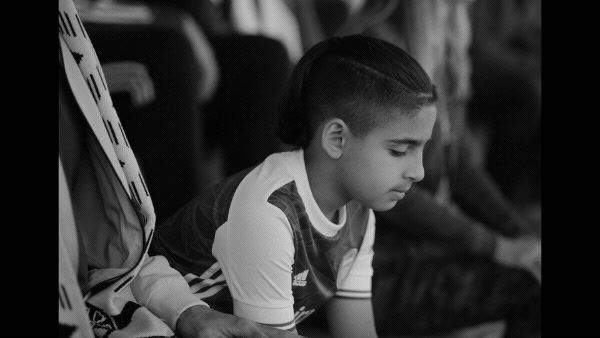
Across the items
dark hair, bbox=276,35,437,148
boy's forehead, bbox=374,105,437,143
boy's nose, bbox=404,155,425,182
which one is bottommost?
boy's nose, bbox=404,155,425,182

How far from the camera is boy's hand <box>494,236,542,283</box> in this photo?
1.48m

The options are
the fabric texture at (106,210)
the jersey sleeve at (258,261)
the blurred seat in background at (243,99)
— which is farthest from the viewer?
the blurred seat in background at (243,99)

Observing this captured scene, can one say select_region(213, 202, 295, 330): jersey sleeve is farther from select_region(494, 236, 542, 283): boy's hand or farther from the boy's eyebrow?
select_region(494, 236, 542, 283): boy's hand

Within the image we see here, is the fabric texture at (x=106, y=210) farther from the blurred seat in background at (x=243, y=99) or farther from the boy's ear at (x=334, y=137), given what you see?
the blurred seat in background at (x=243, y=99)

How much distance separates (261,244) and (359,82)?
0.21 m

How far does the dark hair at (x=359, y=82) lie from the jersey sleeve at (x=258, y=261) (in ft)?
0.45

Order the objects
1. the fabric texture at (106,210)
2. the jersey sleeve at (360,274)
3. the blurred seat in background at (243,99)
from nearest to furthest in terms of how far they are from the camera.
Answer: the fabric texture at (106,210), the jersey sleeve at (360,274), the blurred seat in background at (243,99)

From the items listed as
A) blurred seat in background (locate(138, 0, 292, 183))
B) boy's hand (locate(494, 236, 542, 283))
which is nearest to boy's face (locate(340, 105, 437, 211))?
blurred seat in background (locate(138, 0, 292, 183))

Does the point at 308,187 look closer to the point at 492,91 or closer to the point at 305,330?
the point at 305,330

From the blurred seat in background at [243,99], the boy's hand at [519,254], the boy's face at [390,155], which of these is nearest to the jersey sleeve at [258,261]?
the boy's face at [390,155]

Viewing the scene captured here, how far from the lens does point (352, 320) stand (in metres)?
1.02

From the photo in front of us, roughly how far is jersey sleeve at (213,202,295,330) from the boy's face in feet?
0.34

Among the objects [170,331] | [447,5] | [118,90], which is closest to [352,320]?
[170,331]

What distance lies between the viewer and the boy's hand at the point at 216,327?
77 centimetres
